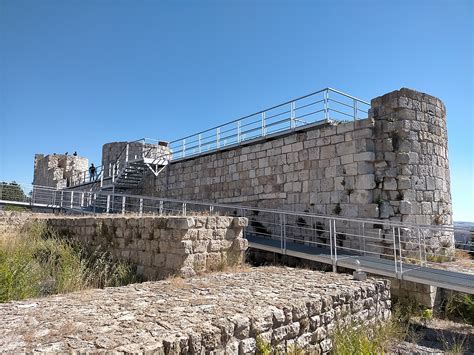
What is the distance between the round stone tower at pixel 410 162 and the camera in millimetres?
8617

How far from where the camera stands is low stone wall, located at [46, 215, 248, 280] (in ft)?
19.4

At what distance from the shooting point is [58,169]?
2612 cm

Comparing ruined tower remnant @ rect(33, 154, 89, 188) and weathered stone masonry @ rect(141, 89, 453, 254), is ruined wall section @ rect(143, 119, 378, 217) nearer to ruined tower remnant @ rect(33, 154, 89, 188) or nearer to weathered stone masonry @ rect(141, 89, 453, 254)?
weathered stone masonry @ rect(141, 89, 453, 254)

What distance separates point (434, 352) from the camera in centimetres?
494

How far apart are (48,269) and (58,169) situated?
2301 cm

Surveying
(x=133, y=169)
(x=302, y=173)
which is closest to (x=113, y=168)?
(x=133, y=169)

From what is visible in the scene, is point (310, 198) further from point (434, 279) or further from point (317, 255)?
point (434, 279)

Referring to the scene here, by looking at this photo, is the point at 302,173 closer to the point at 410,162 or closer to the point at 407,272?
the point at 410,162

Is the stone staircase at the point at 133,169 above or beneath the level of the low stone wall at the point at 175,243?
above

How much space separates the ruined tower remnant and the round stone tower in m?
23.3

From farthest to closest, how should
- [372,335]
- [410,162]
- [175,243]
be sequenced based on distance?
[410,162], [175,243], [372,335]

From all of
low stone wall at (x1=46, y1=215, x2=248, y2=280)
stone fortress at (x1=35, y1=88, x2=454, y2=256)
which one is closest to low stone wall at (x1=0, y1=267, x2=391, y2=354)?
low stone wall at (x1=46, y1=215, x2=248, y2=280)

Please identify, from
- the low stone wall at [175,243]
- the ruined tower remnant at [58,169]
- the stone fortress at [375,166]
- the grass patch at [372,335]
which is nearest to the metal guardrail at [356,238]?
the stone fortress at [375,166]

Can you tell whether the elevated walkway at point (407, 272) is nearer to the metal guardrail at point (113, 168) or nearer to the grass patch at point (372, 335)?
the grass patch at point (372, 335)
